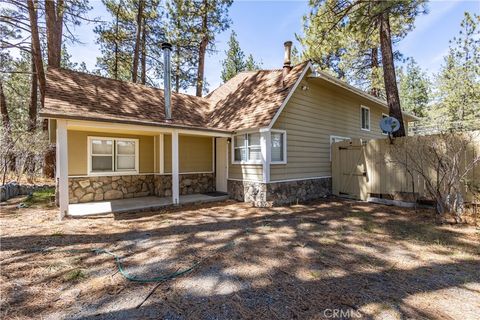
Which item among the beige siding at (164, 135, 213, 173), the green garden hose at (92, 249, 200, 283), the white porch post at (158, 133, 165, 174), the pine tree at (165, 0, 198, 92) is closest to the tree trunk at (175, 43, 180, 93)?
the pine tree at (165, 0, 198, 92)

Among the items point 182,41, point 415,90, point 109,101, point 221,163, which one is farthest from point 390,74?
point 415,90

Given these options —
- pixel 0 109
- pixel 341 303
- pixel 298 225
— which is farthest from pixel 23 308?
pixel 0 109

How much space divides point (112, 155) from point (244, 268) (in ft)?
23.6

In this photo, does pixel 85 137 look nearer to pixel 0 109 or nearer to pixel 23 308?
pixel 23 308

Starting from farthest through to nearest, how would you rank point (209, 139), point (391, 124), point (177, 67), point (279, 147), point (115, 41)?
point (177, 67) → point (115, 41) → point (209, 139) → point (279, 147) → point (391, 124)

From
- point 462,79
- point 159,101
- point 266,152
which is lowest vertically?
point 266,152

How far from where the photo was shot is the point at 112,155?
8578mm

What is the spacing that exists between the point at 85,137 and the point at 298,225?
294 inches

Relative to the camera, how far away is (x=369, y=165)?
843 cm

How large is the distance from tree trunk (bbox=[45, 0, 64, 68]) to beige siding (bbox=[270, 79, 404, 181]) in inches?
419

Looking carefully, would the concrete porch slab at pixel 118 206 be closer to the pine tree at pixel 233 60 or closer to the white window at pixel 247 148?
the white window at pixel 247 148

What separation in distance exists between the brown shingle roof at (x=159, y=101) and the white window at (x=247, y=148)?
0.43 meters

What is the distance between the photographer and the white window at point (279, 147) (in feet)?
26.3

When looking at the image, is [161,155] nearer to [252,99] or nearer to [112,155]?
[112,155]
